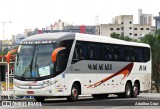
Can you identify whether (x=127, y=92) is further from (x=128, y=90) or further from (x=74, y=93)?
(x=74, y=93)

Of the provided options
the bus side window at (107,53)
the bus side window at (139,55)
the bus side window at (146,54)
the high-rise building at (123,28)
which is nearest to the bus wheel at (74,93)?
the bus side window at (107,53)

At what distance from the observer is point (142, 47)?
3306 cm

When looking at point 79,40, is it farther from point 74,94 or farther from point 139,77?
point 139,77

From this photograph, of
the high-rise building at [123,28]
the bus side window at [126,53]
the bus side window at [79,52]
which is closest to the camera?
the bus side window at [79,52]

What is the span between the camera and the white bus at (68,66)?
2438cm

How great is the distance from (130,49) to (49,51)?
8.33 m

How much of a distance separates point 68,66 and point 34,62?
1.70 meters

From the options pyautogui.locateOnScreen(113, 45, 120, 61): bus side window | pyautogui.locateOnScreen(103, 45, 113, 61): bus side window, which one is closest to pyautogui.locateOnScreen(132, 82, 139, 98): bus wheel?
Result: pyautogui.locateOnScreen(113, 45, 120, 61): bus side window

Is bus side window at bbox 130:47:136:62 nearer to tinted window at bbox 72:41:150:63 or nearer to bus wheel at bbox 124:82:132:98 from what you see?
tinted window at bbox 72:41:150:63

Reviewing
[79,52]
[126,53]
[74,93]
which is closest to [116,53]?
[126,53]

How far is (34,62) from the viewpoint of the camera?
24672 mm

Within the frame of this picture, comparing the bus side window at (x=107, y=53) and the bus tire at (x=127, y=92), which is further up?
the bus side window at (x=107, y=53)

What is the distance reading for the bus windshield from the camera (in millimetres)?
24391

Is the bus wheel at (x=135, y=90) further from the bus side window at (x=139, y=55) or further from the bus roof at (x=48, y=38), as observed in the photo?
the bus roof at (x=48, y=38)
